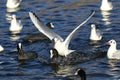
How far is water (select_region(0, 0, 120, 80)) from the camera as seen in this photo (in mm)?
24812

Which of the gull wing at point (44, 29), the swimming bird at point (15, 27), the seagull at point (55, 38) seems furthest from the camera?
A: the swimming bird at point (15, 27)

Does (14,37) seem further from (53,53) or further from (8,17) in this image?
(8,17)

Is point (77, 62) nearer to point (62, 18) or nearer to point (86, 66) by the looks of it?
point (86, 66)

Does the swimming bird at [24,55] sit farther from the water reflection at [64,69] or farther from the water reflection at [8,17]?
the water reflection at [8,17]

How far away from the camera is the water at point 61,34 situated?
2481 cm

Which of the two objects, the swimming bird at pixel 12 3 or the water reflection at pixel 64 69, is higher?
the swimming bird at pixel 12 3

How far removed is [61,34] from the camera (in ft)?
101

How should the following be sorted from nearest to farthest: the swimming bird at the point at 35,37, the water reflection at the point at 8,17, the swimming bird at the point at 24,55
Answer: the swimming bird at the point at 24,55 < the swimming bird at the point at 35,37 < the water reflection at the point at 8,17

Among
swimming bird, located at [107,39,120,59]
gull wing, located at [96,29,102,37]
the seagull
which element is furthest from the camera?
gull wing, located at [96,29,102,37]

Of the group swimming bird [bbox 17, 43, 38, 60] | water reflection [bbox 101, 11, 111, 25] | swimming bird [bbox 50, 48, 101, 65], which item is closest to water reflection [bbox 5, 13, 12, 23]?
water reflection [bbox 101, 11, 111, 25]

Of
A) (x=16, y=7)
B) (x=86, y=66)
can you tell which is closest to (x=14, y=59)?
(x=86, y=66)

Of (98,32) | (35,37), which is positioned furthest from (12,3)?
(98,32)

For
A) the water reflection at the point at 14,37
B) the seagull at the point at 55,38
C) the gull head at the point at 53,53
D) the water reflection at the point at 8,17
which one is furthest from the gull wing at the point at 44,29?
the water reflection at the point at 8,17

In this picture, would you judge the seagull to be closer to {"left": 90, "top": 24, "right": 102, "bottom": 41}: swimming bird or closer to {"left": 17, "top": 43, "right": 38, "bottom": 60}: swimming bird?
{"left": 17, "top": 43, "right": 38, "bottom": 60}: swimming bird
